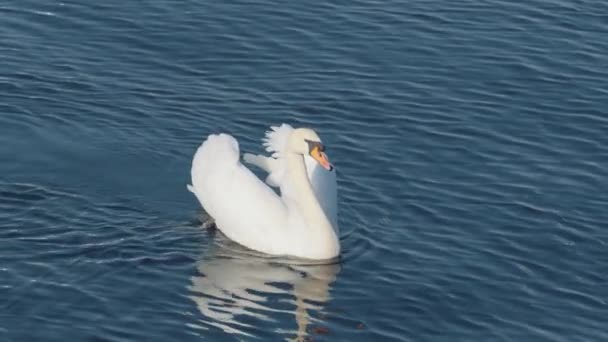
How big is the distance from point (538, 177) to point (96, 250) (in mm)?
7147

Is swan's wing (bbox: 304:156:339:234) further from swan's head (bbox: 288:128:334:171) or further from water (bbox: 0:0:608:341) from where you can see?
swan's head (bbox: 288:128:334:171)

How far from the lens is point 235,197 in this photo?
25281 mm

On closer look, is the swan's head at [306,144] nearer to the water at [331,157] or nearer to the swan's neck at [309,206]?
the swan's neck at [309,206]

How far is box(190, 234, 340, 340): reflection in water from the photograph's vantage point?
22469 millimetres

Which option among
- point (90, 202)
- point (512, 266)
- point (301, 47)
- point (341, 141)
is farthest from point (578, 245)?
point (301, 47)

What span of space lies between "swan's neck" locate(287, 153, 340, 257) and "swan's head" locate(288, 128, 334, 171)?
0.16m

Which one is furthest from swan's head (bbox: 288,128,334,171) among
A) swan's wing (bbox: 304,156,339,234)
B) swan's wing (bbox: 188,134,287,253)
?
swan's wing (bbox: 188,134,287,253)

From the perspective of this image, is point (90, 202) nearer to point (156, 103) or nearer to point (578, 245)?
point (156, 103)

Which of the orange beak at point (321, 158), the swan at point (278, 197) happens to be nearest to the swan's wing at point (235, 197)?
the swan at point (278, 197)

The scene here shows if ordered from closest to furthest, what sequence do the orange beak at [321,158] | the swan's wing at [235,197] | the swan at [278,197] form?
1. the orange beak at [321,158]
2. the swan at [278,197]
3. the swan's wing at [235,197]

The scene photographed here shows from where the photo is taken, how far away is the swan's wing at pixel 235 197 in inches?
982

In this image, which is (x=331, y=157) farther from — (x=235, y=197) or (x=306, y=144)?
(x=306, y=144)

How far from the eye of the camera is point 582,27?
34031 mm

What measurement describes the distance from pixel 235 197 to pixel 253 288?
217 centimetres
